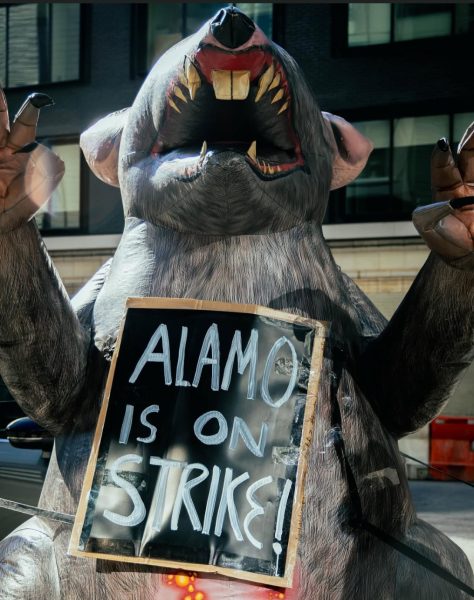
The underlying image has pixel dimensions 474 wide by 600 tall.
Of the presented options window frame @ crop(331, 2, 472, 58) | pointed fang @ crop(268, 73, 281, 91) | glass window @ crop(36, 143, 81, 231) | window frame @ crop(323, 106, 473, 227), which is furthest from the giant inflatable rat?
glass window @ crop(36, 143, 81, 231)

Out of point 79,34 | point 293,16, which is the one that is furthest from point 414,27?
point 79,34

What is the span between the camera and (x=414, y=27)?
1117 centimetres

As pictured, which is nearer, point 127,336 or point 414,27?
point 127,336

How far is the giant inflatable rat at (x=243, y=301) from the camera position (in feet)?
5.51

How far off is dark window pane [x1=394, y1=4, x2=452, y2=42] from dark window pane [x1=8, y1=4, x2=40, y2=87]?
16.0 feet

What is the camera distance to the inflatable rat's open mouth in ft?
5.64

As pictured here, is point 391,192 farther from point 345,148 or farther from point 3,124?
point 3,124

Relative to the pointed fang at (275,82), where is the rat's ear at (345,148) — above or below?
below

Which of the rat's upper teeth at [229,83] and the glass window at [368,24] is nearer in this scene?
the rat's upper teeth at [229,83]

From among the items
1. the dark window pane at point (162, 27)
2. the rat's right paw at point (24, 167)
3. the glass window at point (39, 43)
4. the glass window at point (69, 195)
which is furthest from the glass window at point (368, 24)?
the rat's right paw at point (24, 167)

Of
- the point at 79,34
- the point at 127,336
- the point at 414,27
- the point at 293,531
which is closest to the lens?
the point at 293,531

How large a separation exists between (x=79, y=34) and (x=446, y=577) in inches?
453

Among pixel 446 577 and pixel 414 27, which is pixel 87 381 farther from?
pixel 414 27

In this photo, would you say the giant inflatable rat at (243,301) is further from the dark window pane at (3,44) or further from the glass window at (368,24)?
the dark window pane at (3,44)
